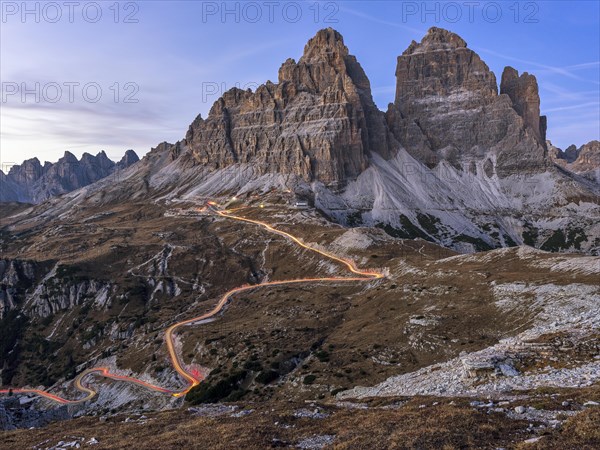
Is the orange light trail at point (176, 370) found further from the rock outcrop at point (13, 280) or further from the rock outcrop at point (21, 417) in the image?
the rock outcrop at point (13, 280)

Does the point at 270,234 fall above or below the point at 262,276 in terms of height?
above

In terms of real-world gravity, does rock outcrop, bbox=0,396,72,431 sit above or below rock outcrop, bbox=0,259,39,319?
below

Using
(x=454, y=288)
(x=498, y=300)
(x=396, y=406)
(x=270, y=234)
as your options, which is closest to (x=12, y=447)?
(x=396, y=406)

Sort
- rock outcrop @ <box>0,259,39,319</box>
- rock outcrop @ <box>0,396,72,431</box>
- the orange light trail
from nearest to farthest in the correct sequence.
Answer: rock outcrop @ <box>0,396,72,431</box> < the orange light trail < rock outcrop @ <box>0,259,39,319</box>

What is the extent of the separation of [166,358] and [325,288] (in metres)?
43.1

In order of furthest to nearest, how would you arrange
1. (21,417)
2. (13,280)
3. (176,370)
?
(13,280)
(176,370)
(21,417)

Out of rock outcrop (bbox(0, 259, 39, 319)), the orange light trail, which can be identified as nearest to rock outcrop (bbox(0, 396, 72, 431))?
the orange light trail

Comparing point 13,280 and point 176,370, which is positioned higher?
point 13,280

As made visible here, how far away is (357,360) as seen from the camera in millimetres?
58938

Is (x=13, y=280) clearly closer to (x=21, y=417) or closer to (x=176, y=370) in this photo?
(x=176, y=370)

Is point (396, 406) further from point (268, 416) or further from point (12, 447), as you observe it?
point (12, 447)

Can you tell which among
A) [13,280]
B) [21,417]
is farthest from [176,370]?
[13,280]

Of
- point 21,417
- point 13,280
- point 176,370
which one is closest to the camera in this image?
point 21,417

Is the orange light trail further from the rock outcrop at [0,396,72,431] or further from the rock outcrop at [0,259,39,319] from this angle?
the rock outcrop at [0,259,39,319]
